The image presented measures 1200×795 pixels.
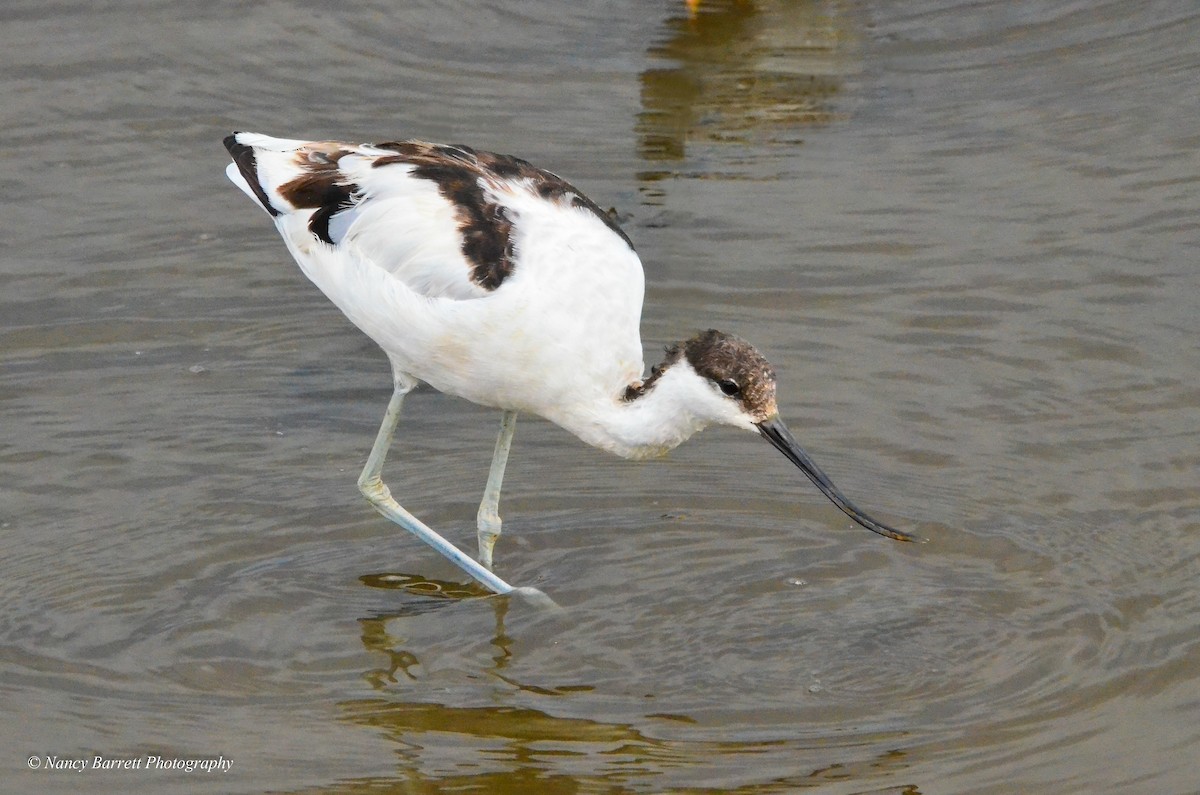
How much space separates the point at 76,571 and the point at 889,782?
2.85 metres

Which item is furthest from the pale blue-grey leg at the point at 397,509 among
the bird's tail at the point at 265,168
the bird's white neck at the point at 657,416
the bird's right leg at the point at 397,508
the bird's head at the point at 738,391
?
the bird's head at the point at 738,391

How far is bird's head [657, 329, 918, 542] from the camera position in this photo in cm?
511

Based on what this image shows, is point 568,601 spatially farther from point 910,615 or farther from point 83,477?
point 83,477

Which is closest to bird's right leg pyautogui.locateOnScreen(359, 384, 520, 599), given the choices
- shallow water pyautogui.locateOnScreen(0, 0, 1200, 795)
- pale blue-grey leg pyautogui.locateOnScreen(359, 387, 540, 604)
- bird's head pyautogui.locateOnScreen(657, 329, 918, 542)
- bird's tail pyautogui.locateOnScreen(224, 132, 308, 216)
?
pale blue-grey leg pyautogui.locateOnScreen(359, 387, 540, 604)

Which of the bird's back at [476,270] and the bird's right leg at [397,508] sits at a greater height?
the bird's back at [476,270]

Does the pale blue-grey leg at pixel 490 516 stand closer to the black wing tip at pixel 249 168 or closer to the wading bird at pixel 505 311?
the wading bird at pixel 505 311

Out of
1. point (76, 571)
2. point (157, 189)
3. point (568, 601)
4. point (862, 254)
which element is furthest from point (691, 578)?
point (157, 189)

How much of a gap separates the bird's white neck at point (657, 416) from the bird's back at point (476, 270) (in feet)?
0.23

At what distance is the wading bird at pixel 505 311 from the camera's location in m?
5.29

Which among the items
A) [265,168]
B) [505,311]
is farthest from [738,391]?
[265,168]

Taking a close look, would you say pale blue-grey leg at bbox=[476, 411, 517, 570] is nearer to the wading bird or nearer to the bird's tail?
the wading bird

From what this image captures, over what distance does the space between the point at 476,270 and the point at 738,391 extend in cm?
100

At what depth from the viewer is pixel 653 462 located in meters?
6.58

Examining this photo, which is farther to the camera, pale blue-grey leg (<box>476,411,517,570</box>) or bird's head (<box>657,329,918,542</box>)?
pale blue-grey leg (<box>476,411,517,570</box>)
